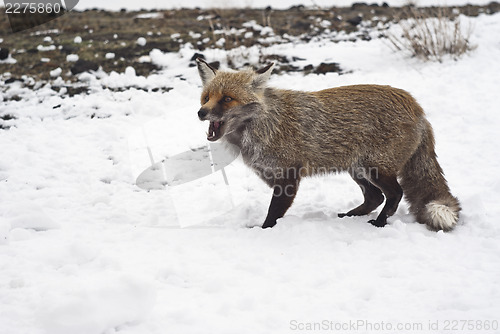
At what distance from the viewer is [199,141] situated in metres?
7.62

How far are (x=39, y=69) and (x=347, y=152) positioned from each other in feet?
28.9

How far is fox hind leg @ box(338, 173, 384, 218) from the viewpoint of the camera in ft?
16.9

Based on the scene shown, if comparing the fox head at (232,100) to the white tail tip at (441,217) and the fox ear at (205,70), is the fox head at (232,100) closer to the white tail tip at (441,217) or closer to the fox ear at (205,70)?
the fox ear at (205,70)

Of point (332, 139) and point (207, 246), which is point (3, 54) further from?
point (332, 139)

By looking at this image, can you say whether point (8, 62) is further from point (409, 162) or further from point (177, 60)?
point (409, 162)

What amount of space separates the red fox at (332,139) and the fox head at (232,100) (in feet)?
0.04

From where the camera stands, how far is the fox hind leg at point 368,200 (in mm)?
5137

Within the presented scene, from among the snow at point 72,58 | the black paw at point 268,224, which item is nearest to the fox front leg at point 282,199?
the black paw at point 268,224

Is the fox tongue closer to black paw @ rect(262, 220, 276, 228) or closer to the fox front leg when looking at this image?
the fox front leg

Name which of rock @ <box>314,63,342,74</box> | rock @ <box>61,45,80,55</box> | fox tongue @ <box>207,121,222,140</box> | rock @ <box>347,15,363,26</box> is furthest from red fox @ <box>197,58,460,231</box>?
rock @ <box>347,15,363,26</box>

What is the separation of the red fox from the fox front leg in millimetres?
11

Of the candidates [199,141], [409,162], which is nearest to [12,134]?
[199,141]

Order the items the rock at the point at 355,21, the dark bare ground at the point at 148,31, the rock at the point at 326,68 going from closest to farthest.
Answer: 1. the rock at the point at 326,68
2. the dark bare ground at the point at 148,31
3. the rock at the point at 355,21

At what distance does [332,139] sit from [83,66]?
25.6 ft
